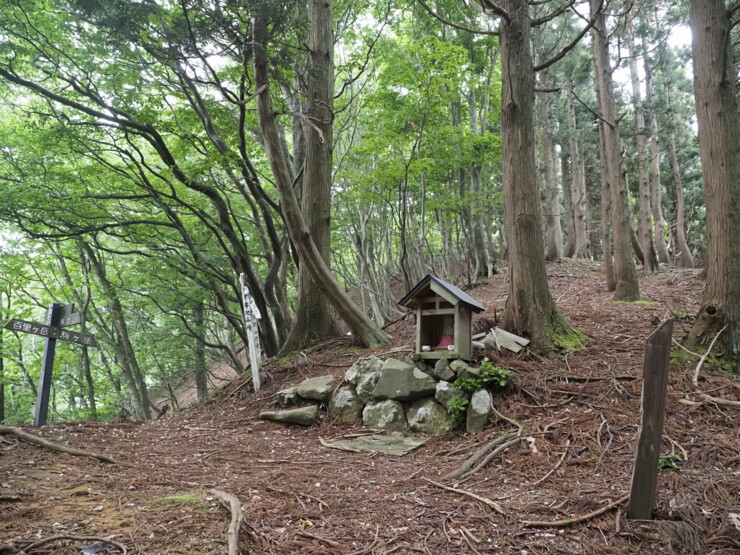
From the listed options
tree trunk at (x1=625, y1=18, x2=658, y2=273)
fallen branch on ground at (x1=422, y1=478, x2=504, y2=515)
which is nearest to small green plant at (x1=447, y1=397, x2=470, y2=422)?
fallen branch on ground at (x1=422, y1=478, x2=504, y2=515)

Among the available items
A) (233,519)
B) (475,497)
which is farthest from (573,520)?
(233,519)

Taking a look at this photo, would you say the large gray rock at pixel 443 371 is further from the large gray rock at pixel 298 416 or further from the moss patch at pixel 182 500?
the moss patch at pixel 182 500

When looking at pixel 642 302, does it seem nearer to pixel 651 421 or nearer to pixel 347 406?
pixel 347 406

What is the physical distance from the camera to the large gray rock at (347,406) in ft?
18.6

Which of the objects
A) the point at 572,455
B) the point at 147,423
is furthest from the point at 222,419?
the point at 572,455

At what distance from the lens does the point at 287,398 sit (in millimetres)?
6152

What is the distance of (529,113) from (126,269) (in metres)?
11.5

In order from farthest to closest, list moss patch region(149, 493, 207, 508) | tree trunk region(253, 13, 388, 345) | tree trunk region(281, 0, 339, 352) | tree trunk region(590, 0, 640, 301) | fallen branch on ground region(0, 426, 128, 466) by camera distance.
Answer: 1. tree trunk region(590, 0, 640, 301)
2. tree trunk region(281, 0, 339, 352)
3. tree trunk region(253, 13, 388, 345)
4. fallen branch on ground region(0, 426, 128, 466)
5. moss patch region(149, 493, 207, 508)

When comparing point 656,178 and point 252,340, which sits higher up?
point 656,178

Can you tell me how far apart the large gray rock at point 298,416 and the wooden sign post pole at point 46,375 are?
286cm

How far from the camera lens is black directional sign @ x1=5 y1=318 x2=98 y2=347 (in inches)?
213

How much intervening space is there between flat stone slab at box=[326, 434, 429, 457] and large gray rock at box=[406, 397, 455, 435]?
173 mm

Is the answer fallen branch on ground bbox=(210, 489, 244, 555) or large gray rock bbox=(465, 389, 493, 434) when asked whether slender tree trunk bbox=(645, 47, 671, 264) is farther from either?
fallen branch on ground bbox=(210, 489, 244, 555)

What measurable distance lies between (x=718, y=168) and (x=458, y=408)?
398cm
